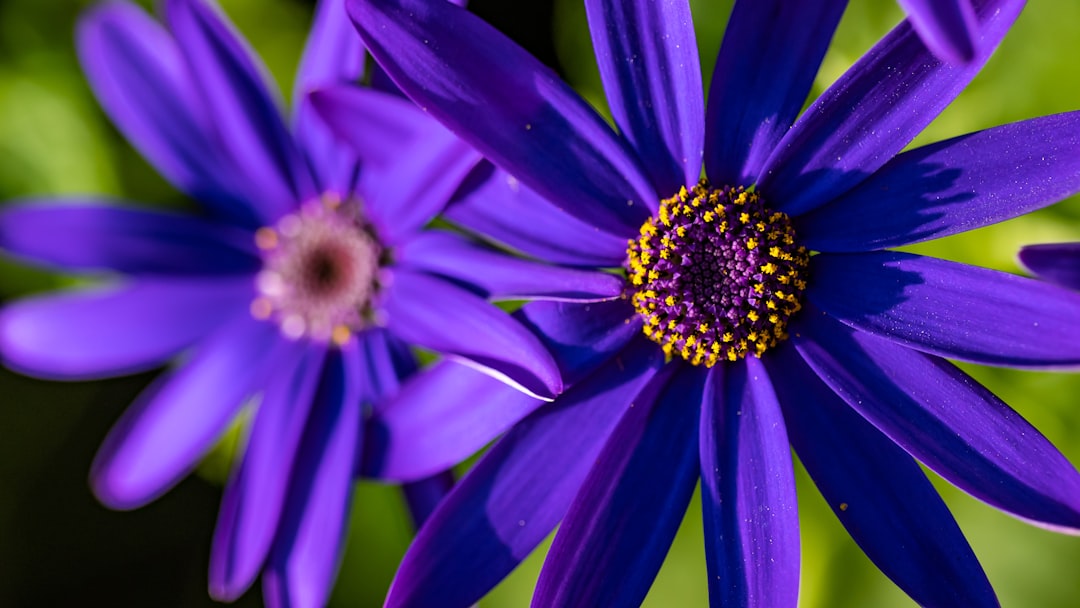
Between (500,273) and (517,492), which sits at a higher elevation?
(500,273)

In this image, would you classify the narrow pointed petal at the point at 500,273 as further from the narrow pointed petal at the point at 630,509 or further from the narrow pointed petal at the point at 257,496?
the narrow pointed petal at the point at 257,496

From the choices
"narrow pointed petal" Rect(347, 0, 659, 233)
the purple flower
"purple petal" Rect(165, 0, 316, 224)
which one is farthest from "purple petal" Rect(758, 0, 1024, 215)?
"purple petal" Rect(165, 0, 316, 224)

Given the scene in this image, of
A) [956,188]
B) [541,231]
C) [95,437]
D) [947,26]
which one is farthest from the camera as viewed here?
[95,437]

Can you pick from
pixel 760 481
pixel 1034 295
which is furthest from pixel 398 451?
pixel 1034 295

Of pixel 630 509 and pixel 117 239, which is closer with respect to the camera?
pixel 630 509

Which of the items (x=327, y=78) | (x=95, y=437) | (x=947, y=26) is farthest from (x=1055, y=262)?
(x=95, y=437)

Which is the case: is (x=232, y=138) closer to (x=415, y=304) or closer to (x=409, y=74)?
(x=415, y=304)

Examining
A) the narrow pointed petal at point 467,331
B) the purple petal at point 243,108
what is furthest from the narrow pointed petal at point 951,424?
the purple petal at point 243,108

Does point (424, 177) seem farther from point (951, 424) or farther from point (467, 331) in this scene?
point (951, 424)
